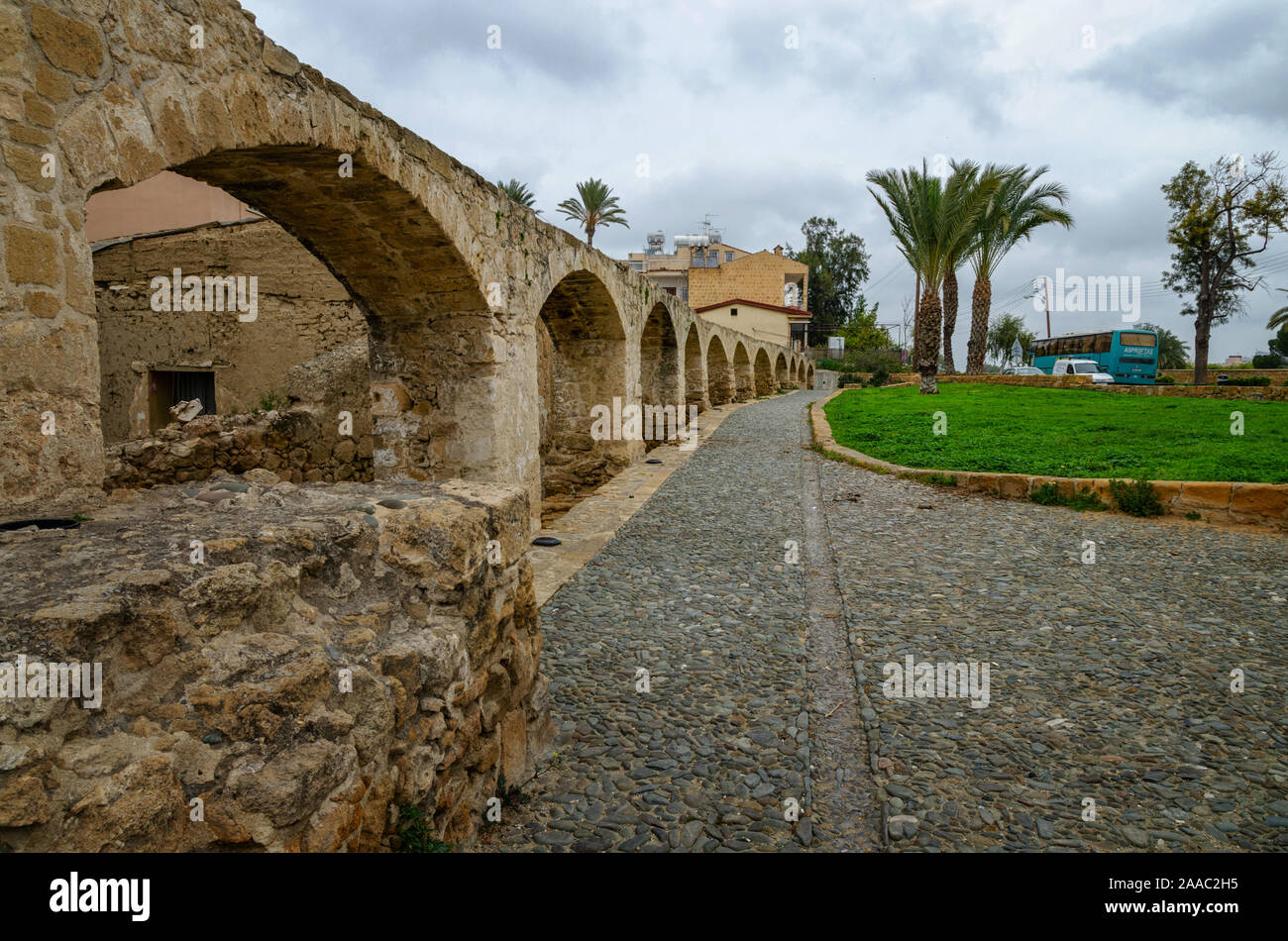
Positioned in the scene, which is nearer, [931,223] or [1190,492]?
[1190,492]

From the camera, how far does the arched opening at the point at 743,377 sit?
87.0ft

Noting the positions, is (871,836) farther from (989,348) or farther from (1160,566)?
(989,348)

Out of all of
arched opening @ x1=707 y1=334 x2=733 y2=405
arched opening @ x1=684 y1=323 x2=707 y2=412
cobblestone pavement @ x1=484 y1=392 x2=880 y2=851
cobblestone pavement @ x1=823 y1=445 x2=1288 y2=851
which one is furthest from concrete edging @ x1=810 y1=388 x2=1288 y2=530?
arched opening @ x1=707 y1=334 x2=733 y2=405

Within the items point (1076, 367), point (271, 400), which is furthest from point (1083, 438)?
point (1076, 367)

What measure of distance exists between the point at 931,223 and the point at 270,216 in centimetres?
2096

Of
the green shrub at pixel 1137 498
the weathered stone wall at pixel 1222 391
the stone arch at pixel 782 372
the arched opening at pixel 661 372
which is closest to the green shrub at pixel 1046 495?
the green shrub at pixel 1137 498

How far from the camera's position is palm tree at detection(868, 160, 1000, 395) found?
21672 mm

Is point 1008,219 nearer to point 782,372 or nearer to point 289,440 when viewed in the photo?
point 782,372

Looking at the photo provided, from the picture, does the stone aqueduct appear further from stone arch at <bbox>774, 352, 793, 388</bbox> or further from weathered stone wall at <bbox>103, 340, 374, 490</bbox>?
stone arch at <bbox>774, 352, 793, 388</bbox>

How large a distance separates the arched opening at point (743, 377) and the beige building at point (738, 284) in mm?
15894

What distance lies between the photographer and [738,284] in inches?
1988

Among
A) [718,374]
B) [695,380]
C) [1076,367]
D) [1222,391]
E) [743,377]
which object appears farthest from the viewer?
[1076,367]

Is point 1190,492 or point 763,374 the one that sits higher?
point 763,374
